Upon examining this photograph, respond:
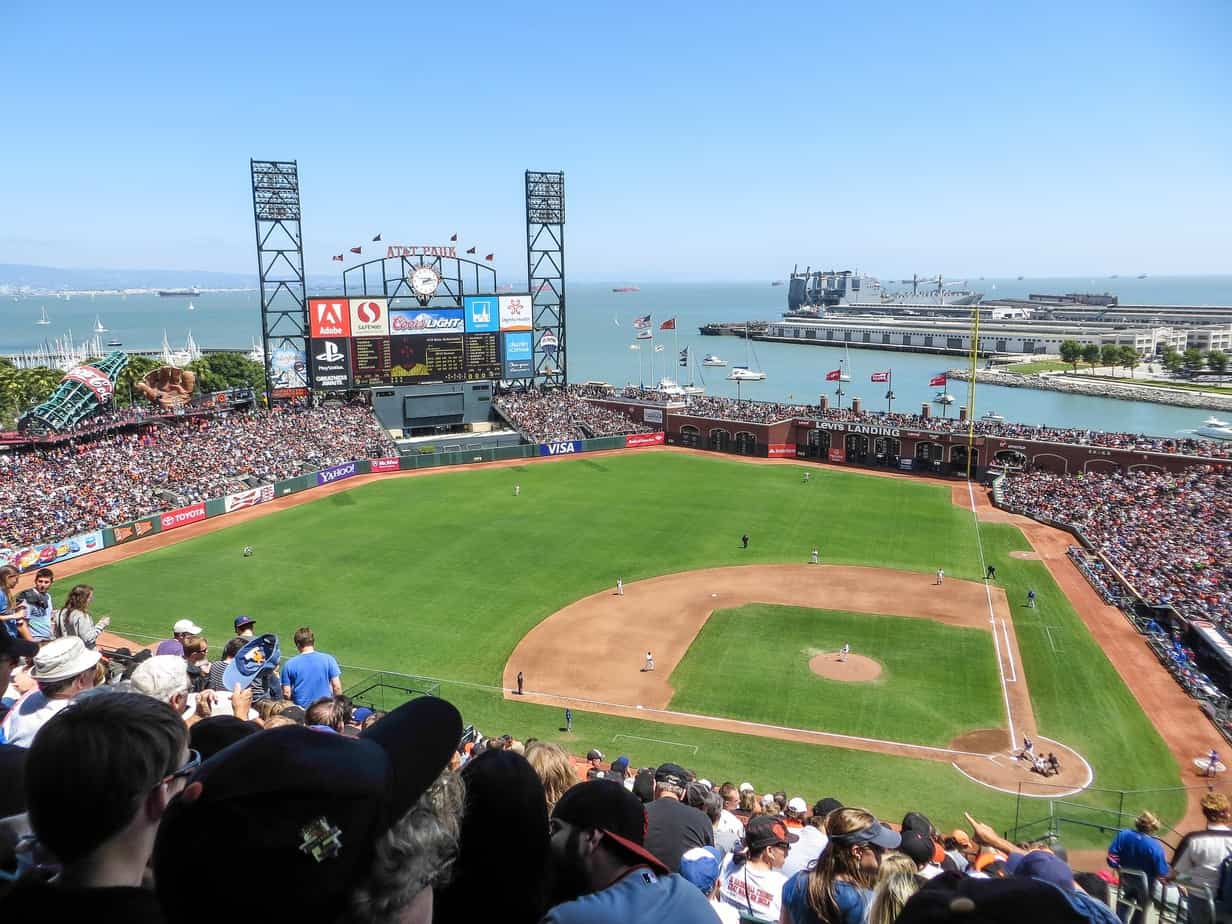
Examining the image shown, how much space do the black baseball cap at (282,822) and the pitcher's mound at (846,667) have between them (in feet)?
81.8

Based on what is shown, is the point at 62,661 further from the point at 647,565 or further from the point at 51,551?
the point at 51,551

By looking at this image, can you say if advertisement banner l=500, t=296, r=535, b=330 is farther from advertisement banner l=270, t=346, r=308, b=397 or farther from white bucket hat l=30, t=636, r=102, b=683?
white bucket hat l=30, t=636, r=102, b=683

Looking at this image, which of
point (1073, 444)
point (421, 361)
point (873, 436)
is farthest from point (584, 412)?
point (1073, 444)

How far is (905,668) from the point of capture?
85.7ft

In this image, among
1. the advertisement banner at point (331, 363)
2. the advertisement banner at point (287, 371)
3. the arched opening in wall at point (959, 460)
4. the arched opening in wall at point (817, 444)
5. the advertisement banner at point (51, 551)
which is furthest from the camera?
the arched opening in wall at point (817, 444)

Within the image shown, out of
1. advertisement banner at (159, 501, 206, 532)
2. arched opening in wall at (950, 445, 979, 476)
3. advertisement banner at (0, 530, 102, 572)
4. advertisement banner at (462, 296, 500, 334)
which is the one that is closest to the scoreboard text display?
advertisement banner at (462, 296, 500, 334)

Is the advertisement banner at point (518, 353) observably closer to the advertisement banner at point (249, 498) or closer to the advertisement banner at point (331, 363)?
the advertisement banner at point (331, 363)

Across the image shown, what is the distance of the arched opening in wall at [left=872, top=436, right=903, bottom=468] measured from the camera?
55.6 m

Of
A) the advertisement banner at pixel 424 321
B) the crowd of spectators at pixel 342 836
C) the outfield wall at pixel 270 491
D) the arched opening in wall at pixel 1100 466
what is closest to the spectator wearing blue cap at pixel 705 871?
the crowd of spectators at pixel 342 836

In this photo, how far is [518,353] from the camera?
200 feet

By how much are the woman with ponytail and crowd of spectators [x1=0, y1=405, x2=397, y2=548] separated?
38073mm

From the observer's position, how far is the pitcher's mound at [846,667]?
2550 cm

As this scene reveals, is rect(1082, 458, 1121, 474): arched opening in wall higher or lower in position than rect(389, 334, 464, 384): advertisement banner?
lower

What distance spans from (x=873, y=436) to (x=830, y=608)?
2767cm
